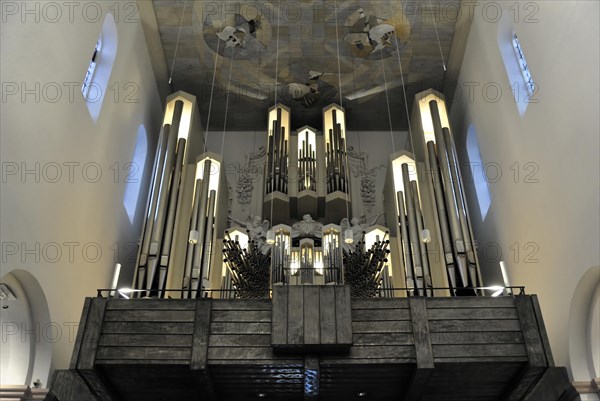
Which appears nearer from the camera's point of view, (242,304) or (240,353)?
(240,353)

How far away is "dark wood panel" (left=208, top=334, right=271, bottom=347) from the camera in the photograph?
8.02 meters

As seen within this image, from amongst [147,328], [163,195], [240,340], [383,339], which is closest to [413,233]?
[383,339]

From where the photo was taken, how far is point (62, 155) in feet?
28.9

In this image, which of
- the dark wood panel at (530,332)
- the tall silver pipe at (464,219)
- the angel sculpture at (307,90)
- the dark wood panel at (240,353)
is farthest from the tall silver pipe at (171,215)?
the dark wood panel at (530,332)

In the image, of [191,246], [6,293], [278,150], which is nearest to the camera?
[6,293]

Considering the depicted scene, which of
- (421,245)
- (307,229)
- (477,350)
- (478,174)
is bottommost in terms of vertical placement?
(477,350)

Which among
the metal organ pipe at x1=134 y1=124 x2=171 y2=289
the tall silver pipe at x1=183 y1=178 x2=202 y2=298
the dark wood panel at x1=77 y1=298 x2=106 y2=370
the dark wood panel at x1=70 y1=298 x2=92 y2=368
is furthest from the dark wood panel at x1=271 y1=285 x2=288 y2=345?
the metal organ pipe at x1=134 y1=124 x2=171 y2=289

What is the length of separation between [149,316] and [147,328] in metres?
0.16

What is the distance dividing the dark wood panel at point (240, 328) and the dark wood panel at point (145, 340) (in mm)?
354

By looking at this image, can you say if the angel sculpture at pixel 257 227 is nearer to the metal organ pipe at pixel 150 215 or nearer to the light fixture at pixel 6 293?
the metal organ pipe at pixel 150 215

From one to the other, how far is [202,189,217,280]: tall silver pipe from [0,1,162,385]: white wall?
1.64 m

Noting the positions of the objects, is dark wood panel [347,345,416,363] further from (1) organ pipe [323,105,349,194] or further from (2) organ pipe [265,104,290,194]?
(2) organ pipe [265,104,290,194]

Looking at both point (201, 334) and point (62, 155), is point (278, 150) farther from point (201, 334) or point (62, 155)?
point (201, 334)

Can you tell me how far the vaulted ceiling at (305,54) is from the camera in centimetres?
1293
